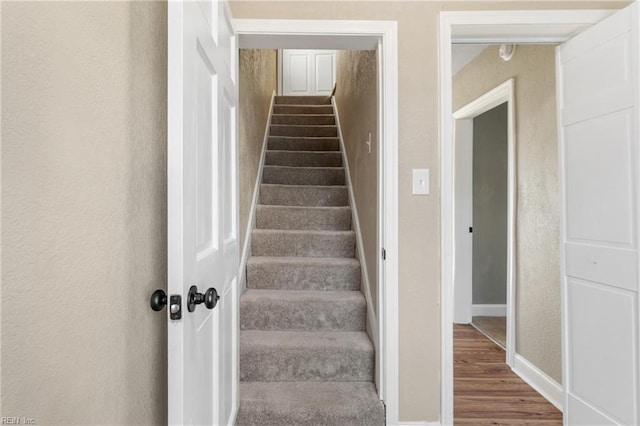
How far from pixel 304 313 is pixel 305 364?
35 cm

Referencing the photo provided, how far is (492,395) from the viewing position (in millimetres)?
2289

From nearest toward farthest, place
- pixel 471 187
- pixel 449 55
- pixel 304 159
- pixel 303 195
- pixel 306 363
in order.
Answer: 1. pixel 449 55
2. pixel 306 363
3. pixel 303 195
4. pixel 471 187
5. pixel 304 159

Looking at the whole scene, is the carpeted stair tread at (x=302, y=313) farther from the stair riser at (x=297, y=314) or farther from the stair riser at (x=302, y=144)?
the stair riser at (x=302, y=144)

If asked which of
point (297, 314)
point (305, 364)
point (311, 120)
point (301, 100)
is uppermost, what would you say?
point (301, 100)

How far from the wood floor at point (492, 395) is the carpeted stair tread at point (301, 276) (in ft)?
3.26

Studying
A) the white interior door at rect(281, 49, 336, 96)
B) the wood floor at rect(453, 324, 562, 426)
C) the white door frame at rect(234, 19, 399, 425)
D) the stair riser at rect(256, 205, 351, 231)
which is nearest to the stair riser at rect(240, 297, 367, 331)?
the white door frame at rect(234, 19, 399, 425)

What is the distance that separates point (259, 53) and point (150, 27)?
2726 mm

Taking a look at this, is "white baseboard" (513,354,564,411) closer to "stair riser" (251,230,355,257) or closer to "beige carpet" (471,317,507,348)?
"beige carpet" (471,317,507,348)

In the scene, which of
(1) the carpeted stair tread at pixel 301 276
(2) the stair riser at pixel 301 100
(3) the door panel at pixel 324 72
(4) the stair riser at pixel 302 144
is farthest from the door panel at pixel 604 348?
(3) the door panel at pixel 324 72

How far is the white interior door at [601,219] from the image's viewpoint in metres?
1.50

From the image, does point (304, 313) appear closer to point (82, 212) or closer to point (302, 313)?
point (302, 313)

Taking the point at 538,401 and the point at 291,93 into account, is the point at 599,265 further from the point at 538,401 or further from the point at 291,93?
the point at 291,93

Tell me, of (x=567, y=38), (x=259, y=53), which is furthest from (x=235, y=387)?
(x=259, y=53)

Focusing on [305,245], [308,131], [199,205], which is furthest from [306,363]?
[308,131]
